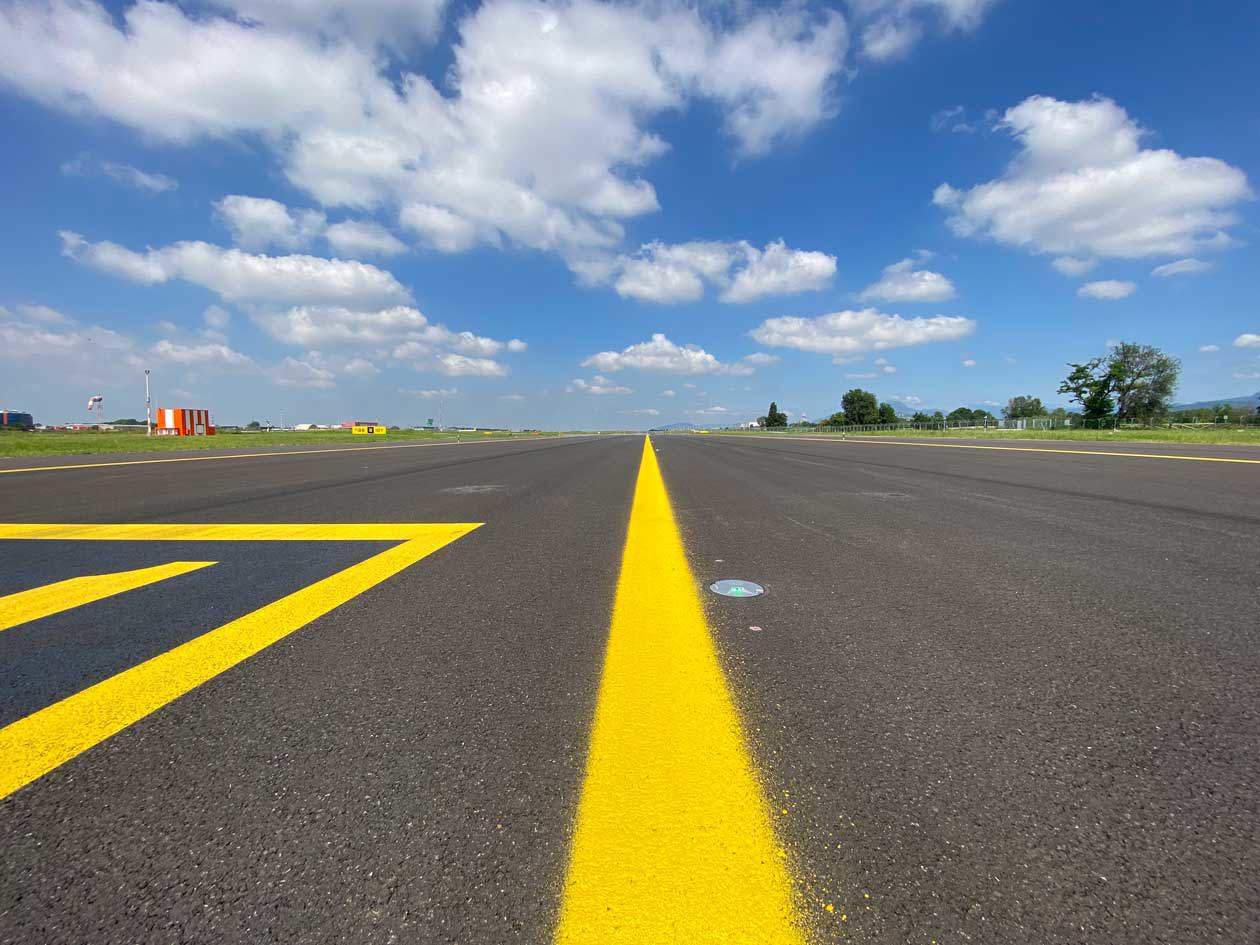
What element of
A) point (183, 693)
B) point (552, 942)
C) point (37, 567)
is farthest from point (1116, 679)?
point (37, 567)

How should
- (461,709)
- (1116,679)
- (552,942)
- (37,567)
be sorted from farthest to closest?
(37,567) < (1116,679) < (461,709) < (552,942)

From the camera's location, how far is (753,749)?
4.02 ft

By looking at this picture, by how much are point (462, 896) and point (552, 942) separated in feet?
0.60

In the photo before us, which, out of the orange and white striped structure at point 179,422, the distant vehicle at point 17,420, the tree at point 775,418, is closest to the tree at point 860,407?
the tree at point 775,418

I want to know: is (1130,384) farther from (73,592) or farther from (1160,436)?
(73,592)

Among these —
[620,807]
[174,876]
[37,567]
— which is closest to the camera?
[174,876]

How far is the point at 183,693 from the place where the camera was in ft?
4.98

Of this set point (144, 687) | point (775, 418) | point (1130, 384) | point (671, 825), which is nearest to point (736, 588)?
point (671, 825)

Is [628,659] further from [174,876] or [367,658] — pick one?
[174,876]

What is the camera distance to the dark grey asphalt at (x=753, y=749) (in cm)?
85

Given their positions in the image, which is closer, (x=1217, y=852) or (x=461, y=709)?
(x=1217, y=852)

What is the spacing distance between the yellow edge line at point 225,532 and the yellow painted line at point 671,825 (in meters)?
2.72

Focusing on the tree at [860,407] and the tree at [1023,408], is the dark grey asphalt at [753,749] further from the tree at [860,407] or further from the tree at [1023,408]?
the tree at [1023,408]

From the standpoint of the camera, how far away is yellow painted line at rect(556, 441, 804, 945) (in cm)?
80
